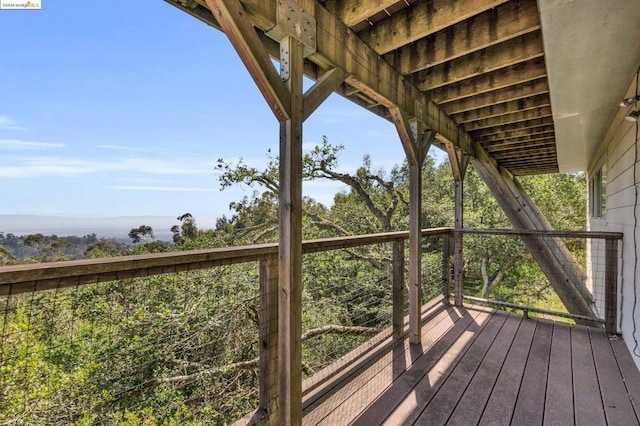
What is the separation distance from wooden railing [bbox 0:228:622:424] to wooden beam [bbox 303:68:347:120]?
787mm

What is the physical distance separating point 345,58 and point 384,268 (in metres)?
8.28

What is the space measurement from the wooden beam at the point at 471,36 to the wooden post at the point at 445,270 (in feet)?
8.15

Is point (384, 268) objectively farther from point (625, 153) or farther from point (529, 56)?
point (529, 56)

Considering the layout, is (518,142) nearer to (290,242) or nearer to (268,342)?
(290,242)

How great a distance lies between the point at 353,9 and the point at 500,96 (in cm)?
204

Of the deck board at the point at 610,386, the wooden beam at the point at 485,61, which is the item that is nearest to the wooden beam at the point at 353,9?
the wooden beam at the point at 485,61

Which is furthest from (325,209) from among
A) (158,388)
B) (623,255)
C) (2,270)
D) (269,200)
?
(2,270)

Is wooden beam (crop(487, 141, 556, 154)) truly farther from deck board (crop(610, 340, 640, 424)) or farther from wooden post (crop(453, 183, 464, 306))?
deck board (crop(610, 340, 640, 424))

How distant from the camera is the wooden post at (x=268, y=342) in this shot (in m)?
1.68

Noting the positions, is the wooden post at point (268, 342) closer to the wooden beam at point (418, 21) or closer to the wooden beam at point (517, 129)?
the wooden beam at point (418, 21)

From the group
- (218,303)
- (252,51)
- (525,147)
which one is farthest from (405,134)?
(218,303)

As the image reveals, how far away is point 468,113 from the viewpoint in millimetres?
3764

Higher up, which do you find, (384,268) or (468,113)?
(468,113)

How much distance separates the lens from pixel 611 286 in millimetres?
3275
